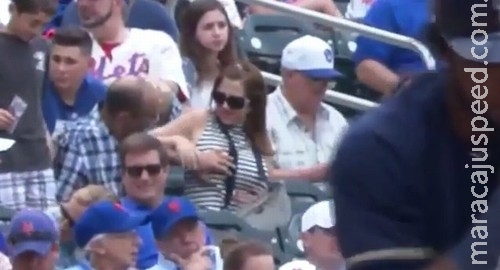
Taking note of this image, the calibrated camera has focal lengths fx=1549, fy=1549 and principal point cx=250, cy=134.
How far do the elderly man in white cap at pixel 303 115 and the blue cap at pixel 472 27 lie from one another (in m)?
4.18

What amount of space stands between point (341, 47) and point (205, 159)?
7.99 ft

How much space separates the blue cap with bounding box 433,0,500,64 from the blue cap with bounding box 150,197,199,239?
310cm

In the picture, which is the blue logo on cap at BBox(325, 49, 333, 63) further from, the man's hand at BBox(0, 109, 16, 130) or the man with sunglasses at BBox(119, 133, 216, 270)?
the man's hand at BBox(0, 109, 16, 130)

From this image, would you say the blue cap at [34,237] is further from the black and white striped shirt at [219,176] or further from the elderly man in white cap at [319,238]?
the black and white striped shirt at [219,176]

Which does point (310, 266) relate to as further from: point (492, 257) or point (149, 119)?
point (492, 257)

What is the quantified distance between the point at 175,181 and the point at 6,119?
2.49 feet

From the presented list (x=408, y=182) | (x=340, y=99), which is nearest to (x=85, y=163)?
(x=340, y=99)

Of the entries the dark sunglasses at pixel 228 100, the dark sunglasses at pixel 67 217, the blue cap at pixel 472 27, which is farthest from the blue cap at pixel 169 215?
the blue cap at pixel 472 27

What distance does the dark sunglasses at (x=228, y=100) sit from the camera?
6.47 metres

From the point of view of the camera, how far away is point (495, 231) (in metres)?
2.39

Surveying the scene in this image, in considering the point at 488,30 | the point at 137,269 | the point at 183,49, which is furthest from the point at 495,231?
the point at 183,49

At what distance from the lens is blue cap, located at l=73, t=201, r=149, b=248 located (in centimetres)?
520

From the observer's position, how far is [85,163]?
5957 millimetres

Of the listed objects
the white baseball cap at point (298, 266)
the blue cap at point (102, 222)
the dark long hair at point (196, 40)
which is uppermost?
the dark long hair at point (196, 40)
